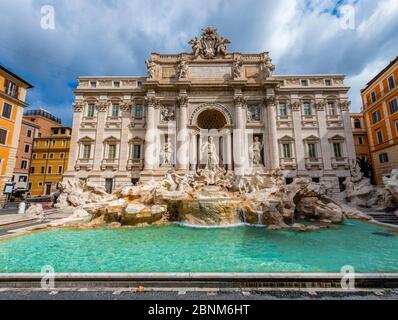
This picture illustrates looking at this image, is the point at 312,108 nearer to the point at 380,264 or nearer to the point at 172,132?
the point at 172,132

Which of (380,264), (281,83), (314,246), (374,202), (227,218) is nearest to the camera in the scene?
(380,264)

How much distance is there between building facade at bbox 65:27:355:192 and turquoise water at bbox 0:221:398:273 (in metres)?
10.9

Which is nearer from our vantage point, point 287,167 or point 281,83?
point 287,167

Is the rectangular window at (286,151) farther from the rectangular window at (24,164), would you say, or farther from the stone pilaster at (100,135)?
the rectangular window at (24,164)

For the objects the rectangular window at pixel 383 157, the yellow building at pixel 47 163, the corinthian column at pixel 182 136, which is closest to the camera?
the corinthian column at pixel 182 136

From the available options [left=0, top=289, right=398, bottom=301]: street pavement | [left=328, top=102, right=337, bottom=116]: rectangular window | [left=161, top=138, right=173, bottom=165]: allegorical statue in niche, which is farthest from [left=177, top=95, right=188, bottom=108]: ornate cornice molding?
[left=0, top=289, right=398, bottom=301]: street pavement

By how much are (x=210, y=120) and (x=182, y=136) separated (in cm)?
440

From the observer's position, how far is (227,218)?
419 inches

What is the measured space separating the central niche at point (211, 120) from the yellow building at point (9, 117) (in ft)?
64.9

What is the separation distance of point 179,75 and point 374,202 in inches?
828

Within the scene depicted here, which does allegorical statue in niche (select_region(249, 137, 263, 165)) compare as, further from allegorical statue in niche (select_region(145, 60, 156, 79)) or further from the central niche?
allegorical statue in niche (select_region(145, 60, 156, 79))

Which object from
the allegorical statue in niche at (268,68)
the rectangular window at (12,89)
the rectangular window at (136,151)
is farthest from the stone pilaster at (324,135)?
the rectangular window at (12,89)

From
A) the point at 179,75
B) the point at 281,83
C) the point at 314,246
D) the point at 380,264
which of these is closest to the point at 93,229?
the point at 314,246

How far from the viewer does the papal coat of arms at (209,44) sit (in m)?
21.5
